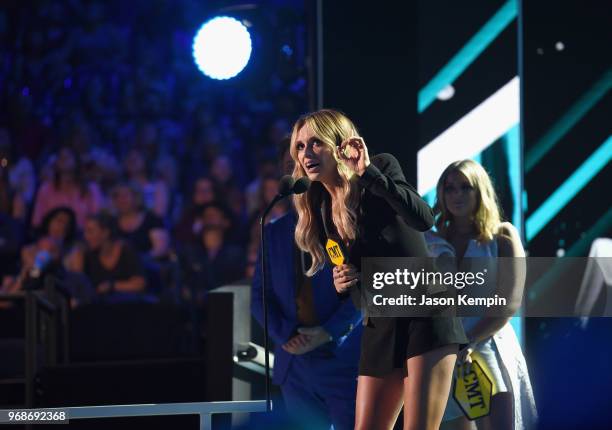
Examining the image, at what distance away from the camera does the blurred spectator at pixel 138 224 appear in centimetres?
738

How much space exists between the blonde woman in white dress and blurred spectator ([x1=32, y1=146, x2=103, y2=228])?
16.0 ft

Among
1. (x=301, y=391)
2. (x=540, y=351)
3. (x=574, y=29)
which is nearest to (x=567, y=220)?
(x=540, y=351)

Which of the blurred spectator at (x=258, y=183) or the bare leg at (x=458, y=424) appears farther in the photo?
the blurred spectator at (x=258, y=183)

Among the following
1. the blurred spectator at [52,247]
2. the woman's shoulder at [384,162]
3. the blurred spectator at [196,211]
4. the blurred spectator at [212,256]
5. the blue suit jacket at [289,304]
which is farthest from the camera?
the blurred spectator at [196,211]

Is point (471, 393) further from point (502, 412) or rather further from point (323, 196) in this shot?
point (323, 196)

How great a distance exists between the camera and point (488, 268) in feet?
10.4

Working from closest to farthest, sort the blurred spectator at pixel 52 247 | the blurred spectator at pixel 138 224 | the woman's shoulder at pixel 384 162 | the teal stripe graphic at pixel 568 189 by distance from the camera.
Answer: the woman's shoulder at pixel 384 162 < the teal stripe graphic at pixel 568 189 < the blurred spectator at pixel 52 247 < the blurred spectator at pixel 138 224

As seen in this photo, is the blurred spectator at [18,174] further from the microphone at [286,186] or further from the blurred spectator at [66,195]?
the microphone at [286,186]

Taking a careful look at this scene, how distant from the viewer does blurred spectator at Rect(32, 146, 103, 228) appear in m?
7.52

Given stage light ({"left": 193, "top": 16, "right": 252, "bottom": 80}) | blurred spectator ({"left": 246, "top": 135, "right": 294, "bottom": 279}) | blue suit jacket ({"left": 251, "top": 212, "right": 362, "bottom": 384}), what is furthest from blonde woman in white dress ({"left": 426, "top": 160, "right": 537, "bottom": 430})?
blurred spectator ({"left": 246, "top": 135, "right": 294, "bottom": 279})

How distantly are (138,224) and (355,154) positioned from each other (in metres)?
5.18

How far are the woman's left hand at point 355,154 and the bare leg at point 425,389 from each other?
56 cm

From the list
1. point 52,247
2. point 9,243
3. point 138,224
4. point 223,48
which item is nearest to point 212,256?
point 138,224

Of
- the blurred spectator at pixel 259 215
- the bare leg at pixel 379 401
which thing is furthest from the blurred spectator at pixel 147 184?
the bare leg at pixel 379 401
